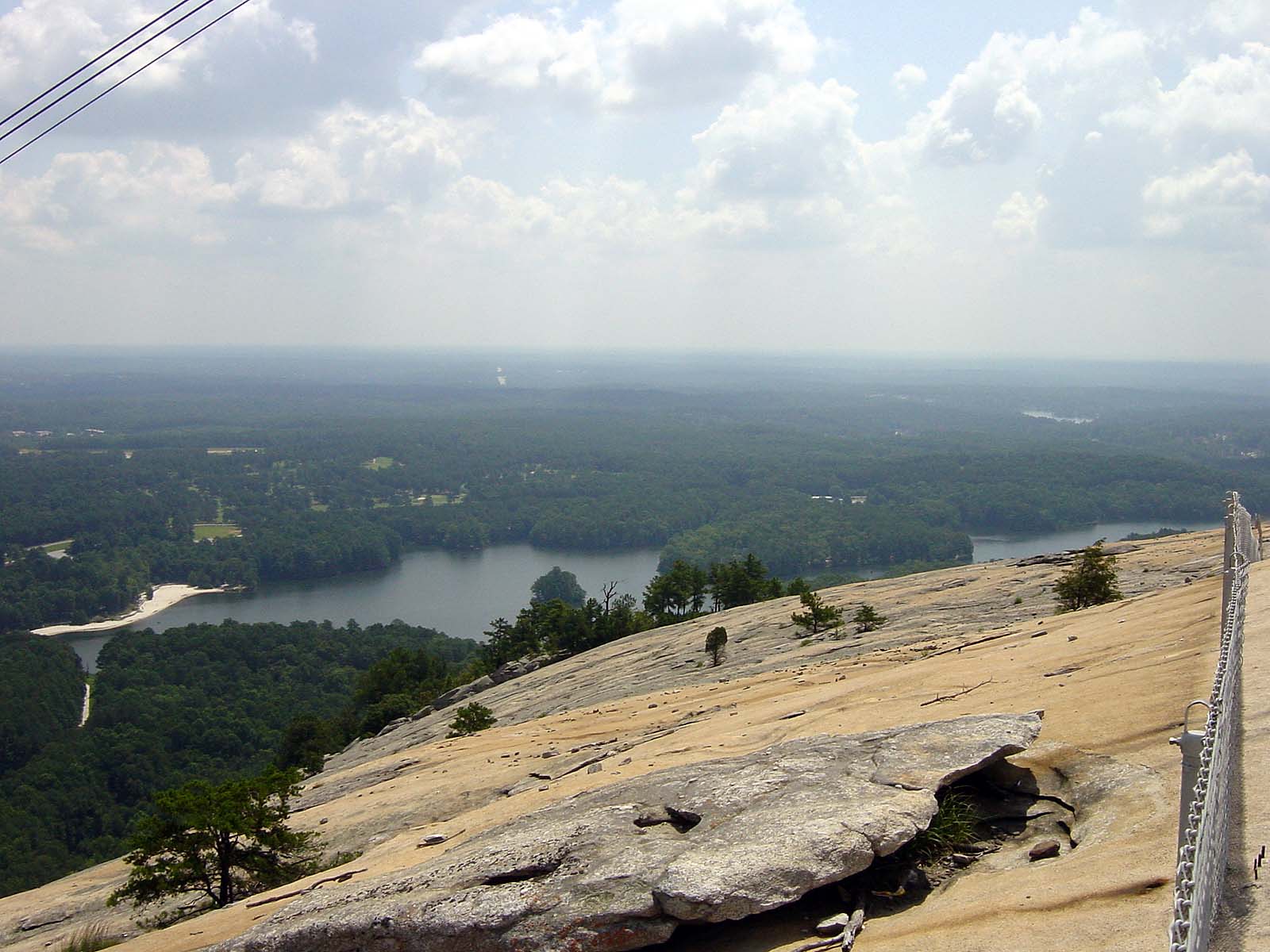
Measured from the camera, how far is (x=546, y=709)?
31750 mm

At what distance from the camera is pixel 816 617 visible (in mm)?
33250

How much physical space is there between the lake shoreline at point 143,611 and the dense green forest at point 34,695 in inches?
795

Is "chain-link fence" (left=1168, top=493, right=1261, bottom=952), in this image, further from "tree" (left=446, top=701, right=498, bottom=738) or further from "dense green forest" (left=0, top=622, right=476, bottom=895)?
"dense green forest" (left=0, top=622, right=476, bottom=895)

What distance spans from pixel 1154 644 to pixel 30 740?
80741 mm

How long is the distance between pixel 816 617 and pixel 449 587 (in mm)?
103125

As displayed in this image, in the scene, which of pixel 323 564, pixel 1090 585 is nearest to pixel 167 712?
pixel 1090 585

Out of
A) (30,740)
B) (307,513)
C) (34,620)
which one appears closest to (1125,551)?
(30,740)

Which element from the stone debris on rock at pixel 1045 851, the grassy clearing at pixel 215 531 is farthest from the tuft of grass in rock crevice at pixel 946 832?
the grassy clearing at pixel 215 531

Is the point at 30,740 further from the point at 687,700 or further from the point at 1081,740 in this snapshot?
the point at 1081,740

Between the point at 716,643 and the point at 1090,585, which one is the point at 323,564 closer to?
the point at 716,643

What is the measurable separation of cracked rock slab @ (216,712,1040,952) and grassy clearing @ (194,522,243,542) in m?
163

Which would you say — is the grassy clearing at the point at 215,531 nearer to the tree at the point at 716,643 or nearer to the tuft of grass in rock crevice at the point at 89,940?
the tree at the point at 716,643

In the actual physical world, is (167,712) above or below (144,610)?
above

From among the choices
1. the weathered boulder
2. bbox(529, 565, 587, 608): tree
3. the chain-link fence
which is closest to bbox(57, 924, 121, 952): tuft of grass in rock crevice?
the chain-link fence
